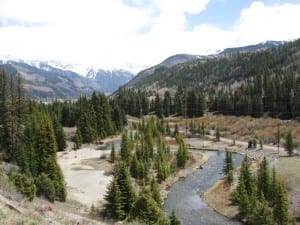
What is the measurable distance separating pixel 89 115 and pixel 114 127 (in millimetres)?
21315

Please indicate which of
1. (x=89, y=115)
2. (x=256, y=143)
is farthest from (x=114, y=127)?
(x=256, y=143)

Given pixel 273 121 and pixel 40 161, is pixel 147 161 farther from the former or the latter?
pixel 273 121

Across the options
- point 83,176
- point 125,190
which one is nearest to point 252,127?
point 83,176

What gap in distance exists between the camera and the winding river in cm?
6869

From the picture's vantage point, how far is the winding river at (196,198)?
225 feet

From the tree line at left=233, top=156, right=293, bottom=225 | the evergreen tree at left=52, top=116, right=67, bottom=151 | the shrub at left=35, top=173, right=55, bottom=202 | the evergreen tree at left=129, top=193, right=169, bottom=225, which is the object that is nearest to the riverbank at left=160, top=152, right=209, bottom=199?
the tree line at left=233, top=156, right=293, bottom=225

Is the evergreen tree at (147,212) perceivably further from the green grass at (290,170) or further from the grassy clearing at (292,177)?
the green grass at (290,170)

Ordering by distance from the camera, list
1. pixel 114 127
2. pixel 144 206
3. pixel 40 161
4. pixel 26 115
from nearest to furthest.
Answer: pixel 144 206, pixel 40 161, pixel 26 115, pixel 114 127

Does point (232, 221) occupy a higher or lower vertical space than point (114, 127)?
lower

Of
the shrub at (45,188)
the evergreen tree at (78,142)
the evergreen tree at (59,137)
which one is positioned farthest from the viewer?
the evergreen tree at (78,142)

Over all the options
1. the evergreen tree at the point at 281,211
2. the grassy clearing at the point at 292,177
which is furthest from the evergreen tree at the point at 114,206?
the grassy clearing at the point at 292,177

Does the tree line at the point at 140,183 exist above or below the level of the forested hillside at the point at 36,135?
below

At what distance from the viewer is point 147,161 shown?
339 ft

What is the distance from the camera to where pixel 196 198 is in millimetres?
81875
